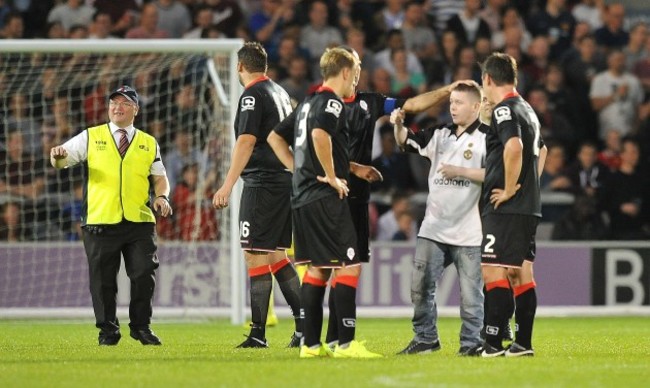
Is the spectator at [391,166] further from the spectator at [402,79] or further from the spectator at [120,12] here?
the spectator at [120,12]

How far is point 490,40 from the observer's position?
60.4 feet

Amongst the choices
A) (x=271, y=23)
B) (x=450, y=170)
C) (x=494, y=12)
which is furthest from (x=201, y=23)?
(x=450, y=170)

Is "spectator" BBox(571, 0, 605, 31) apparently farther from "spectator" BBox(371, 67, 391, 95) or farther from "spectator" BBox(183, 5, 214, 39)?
"spectator" BBox(183, 5, 214, 39)

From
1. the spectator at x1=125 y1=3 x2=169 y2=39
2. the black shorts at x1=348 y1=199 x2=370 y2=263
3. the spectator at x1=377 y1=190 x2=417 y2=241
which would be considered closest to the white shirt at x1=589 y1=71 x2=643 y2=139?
the spectator at x1=377 y1=190 x2=417 y2=241

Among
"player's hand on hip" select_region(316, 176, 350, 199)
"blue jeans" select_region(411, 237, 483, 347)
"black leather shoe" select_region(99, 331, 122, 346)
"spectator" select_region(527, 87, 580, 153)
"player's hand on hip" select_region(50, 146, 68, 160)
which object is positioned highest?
"spectator" select_region(527, 87, 580, 153)

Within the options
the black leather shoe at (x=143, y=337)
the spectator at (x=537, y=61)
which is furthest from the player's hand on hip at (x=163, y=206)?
the spectator at (x=537, y=61)

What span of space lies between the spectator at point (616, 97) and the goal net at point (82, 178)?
541 centimetres

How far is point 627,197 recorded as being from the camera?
16.3 m

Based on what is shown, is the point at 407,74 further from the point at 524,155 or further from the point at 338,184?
the point at 338,184

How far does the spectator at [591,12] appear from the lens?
19375 mm

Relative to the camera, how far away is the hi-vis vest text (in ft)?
32.5

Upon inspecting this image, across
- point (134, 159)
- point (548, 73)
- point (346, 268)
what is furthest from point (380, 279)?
point (346, 268)

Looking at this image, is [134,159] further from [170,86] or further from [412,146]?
[170,86]

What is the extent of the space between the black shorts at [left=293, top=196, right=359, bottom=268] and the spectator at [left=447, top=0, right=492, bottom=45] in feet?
33.9
